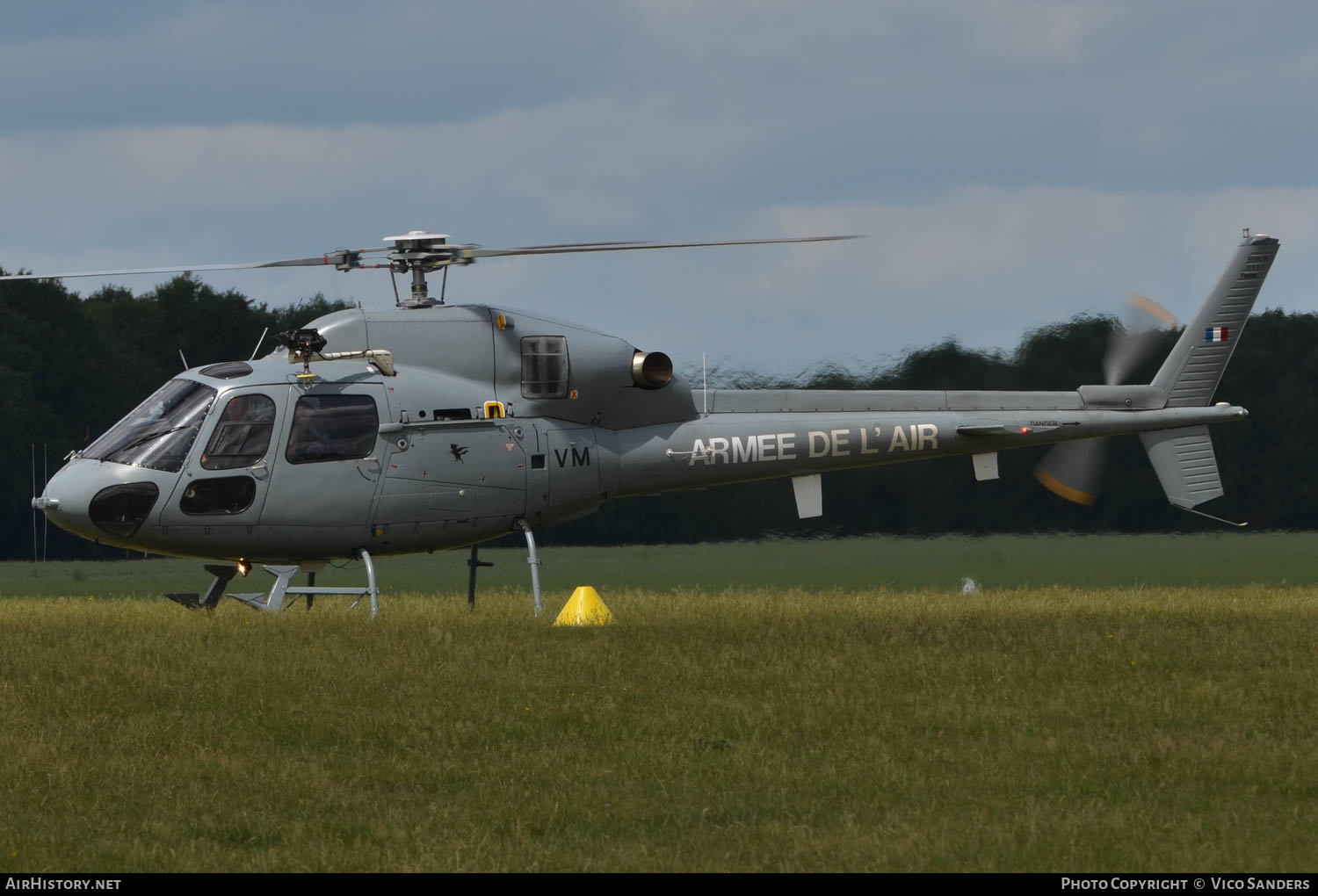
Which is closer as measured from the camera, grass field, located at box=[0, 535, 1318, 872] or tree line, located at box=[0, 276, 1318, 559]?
grass field, located at box=[0, 535, 1318, 872]

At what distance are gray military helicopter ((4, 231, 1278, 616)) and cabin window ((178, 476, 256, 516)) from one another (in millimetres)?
20

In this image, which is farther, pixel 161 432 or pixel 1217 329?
pixel 1217 329

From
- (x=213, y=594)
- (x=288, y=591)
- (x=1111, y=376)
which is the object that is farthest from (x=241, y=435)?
(x=1111, y=376)

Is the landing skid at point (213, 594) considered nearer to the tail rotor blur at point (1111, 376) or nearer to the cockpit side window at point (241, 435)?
the cockpit side window at point (241, 435)

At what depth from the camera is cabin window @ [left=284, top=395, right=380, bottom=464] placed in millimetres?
16766

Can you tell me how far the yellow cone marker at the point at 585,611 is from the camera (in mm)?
16391

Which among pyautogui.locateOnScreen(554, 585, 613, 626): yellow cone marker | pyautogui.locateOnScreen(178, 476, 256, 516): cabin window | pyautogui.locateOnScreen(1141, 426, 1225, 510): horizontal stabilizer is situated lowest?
pyautogui.locateOnScreen(554, 585, 613, 626): yellow cone marker

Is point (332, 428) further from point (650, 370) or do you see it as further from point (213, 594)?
point (650, 370)

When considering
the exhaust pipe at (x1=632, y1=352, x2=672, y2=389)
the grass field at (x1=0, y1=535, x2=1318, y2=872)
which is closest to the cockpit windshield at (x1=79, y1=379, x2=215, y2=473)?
the grass field at (x1=0, y1=535, x2=1318, y2=872)

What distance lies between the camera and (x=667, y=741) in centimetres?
1062

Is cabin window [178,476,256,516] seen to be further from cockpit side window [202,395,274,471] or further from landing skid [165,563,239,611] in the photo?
landing skid [165,563,239,611]

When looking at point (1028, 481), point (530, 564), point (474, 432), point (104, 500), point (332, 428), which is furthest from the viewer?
point (1028, 481)

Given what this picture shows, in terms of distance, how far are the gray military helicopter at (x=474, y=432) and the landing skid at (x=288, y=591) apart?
0.11 ft

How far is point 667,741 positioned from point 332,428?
7416 millimetres
